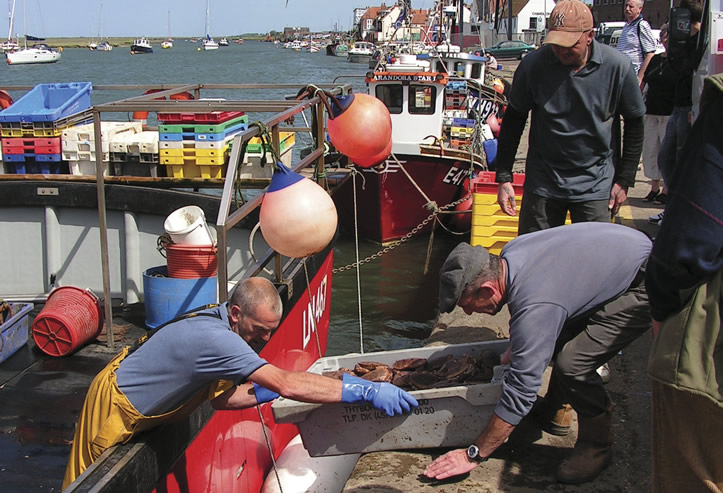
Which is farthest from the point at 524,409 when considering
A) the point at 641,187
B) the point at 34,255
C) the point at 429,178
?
the point at 429,178

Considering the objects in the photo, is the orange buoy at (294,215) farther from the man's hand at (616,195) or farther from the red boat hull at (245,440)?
the man's hand at (616,195)

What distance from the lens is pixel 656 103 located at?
7727 millimetres

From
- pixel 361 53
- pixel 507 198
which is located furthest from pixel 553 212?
pixel 361 53

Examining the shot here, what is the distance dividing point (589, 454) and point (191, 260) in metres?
3.29

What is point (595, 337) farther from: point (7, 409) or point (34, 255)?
point (34, 255)

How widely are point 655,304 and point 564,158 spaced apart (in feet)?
6.87

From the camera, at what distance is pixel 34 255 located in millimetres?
7109

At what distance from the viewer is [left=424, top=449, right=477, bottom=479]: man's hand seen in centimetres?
327

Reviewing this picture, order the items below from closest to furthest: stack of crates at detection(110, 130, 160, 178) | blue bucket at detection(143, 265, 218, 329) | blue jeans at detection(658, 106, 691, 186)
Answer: blue bucket at detection(143, 265, 218, 329) → blue jeans at detection(658, 106, 691, 186) → stack of crates at detection(110, 130, 160, 178)

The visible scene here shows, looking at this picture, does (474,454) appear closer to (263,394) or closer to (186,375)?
(263,394)

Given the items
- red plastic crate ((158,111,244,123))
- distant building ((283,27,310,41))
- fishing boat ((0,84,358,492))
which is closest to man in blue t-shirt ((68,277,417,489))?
fishing boat ((0,84,358,492))

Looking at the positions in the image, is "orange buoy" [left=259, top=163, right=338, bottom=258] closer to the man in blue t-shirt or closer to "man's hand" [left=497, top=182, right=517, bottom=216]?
the man in blue t-shirt

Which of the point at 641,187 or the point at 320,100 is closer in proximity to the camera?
the point at 320,100

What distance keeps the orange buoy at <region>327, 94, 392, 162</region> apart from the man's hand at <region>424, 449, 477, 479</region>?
248cm
